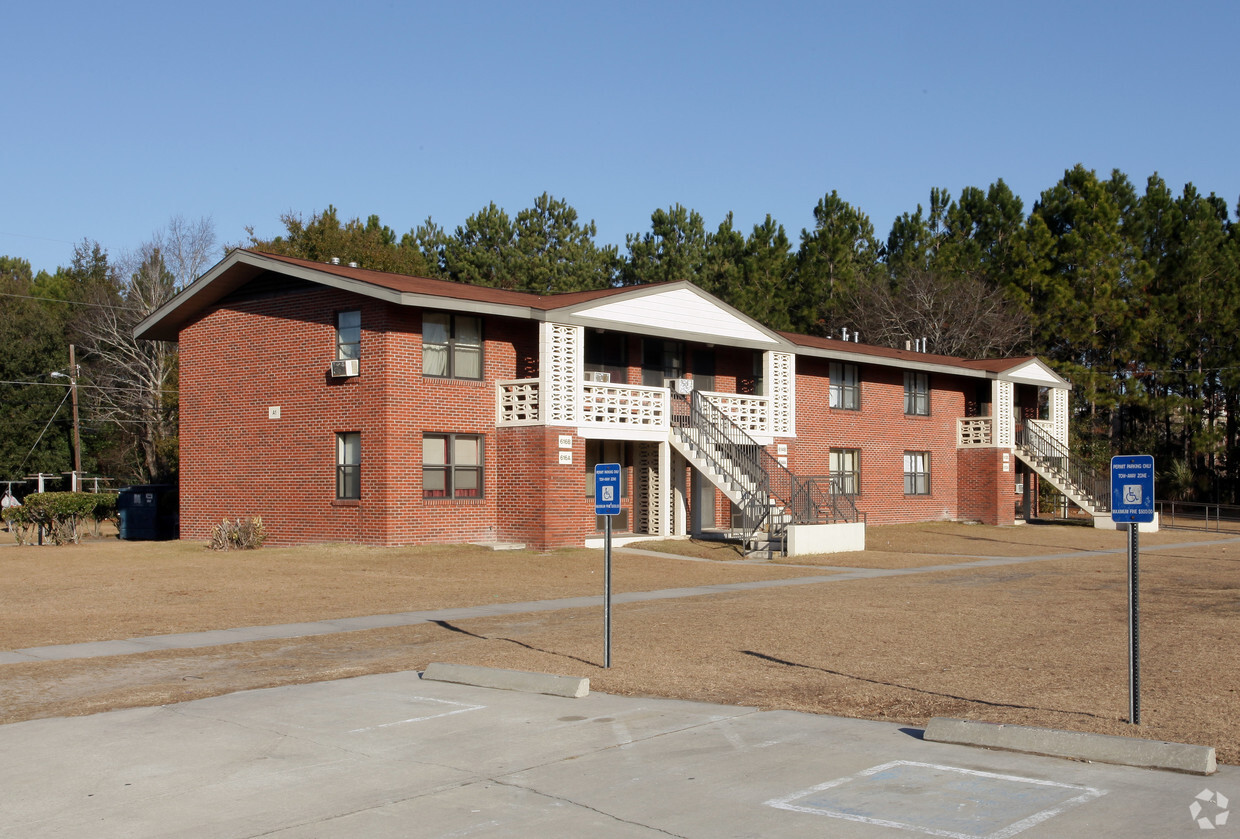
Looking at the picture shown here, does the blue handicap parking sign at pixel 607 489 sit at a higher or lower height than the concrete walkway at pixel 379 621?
higher

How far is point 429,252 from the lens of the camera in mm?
72375

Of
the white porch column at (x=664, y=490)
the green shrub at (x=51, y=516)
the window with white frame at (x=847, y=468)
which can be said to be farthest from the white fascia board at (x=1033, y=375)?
the green shrub at (x=51, y=516)

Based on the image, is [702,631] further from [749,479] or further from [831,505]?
[749,479]

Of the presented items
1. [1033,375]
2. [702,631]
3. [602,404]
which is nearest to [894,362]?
[1033,375]

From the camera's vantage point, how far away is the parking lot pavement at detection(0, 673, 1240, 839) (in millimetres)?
6504

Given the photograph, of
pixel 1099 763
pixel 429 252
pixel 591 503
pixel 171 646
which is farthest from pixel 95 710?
pixel 429 252

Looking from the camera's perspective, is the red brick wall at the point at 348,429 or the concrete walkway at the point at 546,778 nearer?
the concrete walkway at the point at 546,778

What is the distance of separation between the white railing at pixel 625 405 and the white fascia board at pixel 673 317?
4.89ft

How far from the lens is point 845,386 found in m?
39.0

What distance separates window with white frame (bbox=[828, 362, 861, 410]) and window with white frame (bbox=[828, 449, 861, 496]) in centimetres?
150

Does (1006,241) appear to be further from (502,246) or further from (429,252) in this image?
(429,252)

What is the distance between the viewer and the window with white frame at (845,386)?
38625mm

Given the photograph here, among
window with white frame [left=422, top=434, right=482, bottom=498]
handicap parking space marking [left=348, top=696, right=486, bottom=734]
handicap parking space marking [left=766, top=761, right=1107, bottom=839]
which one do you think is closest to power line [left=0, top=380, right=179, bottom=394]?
window with white frame [left=422, top=434, right=482, bottom=498]

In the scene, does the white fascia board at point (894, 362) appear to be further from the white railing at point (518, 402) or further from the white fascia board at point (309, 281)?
the white fascia board at point (309, 281)
